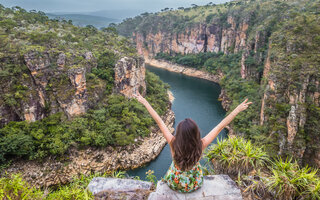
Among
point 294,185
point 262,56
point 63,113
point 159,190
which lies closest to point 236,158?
point 294,185

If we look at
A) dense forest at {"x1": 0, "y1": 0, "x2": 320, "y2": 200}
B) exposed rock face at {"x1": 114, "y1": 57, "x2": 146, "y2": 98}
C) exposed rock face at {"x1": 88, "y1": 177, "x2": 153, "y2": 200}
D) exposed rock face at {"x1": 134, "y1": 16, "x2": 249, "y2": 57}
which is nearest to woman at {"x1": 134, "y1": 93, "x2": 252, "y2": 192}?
exposed rock face at {"x1": 88, "y1": 177, "x2": 153, "y2": 200}

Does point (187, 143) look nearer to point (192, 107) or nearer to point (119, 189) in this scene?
point (119, 189)

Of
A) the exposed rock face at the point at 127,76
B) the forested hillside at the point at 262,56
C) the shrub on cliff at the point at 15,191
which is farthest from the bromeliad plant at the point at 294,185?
the exposed rock face at the point at 127,76

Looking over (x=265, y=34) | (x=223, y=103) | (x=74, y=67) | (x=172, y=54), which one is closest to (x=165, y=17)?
(x=172, y=54)

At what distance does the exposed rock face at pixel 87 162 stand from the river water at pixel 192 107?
790 millimetres

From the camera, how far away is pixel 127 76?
20688 millimetres

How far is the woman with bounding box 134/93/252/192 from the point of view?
2.00m

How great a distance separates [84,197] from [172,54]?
5598 cm

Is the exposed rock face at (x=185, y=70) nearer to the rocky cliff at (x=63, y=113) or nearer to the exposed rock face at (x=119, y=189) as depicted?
the rocky cliff at (x=63, y=113)

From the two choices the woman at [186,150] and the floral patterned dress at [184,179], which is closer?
the woman at [186,150]

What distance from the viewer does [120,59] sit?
2072 centimetres

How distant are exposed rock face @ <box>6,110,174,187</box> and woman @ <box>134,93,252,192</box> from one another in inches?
520

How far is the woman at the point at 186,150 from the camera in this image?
6.57 ft

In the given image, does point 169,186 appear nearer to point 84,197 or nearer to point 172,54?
point 84,197
